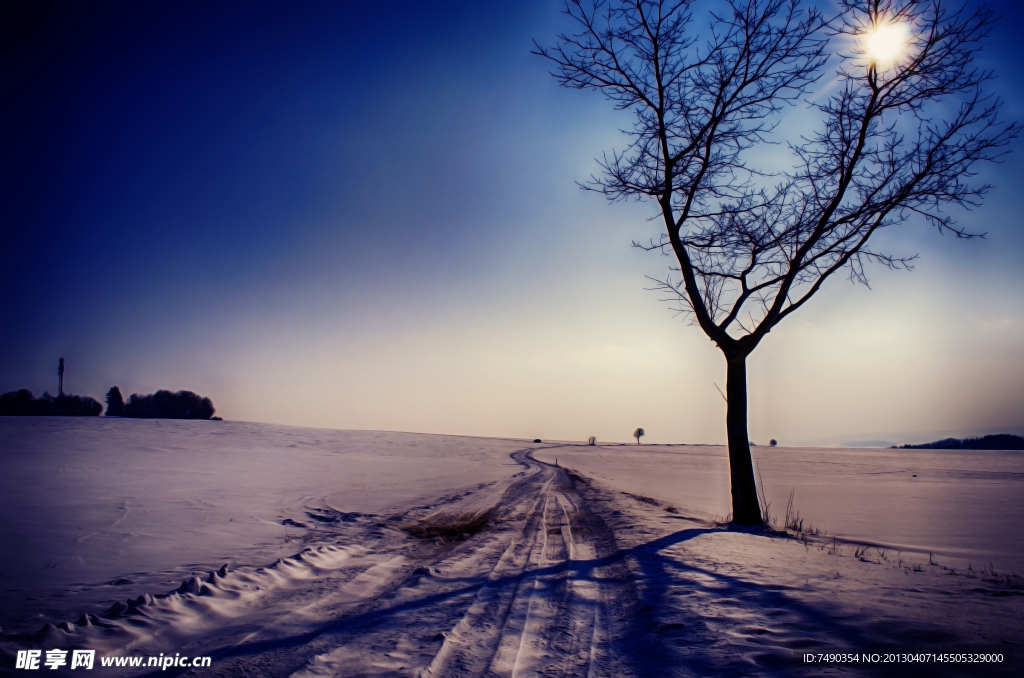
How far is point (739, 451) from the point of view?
9695 mm

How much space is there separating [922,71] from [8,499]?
811 inches

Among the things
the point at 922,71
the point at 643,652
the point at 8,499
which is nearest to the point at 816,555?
the point at 643,652

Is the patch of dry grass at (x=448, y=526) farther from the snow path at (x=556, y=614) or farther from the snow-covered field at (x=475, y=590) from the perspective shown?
the snow path at (x=556, y=614)

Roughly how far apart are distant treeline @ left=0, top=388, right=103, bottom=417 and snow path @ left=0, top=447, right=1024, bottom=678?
7302 cm

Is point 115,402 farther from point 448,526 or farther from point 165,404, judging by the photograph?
point 448,526

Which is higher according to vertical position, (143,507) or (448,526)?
(143,507)

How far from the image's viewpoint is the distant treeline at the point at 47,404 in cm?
5991

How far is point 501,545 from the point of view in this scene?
7445mm

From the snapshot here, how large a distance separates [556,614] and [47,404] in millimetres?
90002

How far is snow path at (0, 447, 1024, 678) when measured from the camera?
3.25 meters

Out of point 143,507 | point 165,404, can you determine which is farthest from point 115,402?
point 143,507

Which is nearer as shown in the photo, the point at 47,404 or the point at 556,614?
the point at 556,614

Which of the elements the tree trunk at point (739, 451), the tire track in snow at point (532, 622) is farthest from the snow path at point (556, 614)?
the tree trunk at point (739, 451)

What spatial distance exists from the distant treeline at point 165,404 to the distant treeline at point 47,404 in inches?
145
